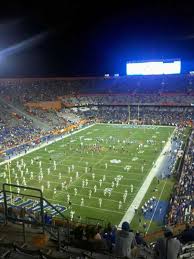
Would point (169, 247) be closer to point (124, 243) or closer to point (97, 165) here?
point (124, 243)

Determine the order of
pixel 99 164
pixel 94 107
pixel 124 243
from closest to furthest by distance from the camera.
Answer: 1. pixel 124 243
2. pixel 99 164
3. pixel 94 107

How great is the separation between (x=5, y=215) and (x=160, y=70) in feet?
223

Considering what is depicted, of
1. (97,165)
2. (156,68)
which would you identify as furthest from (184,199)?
(156,68)

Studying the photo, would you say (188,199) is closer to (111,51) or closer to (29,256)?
(29,256)

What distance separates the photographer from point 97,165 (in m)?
31.3

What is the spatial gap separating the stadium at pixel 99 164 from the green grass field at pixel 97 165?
90mm

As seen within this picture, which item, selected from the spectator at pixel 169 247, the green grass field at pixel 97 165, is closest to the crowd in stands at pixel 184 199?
the green grass field at pixel 97 165

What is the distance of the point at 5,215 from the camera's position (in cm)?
770

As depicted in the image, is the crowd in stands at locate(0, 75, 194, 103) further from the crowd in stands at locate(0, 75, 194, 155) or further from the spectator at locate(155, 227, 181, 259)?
the spectator at locate(155, 227, 181, 259)

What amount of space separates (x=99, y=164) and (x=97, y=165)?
15.5 inches

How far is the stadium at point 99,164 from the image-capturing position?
Answer: 6919 mm

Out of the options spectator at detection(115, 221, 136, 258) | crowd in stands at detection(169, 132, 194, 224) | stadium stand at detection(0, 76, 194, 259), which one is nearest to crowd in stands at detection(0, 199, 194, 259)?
spectator at detection(115, 221, 136, 258)

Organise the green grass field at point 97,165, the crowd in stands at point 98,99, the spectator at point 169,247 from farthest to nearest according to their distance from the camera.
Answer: the crowd in stands at point 98,99 → the green grass field at point 97,165 → the spectator at point 169,247

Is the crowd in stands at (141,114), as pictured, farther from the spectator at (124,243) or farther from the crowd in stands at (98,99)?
the spectator at (124,243)
